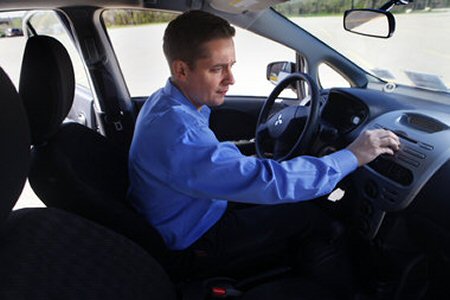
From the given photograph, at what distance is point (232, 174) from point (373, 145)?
54 centimetres

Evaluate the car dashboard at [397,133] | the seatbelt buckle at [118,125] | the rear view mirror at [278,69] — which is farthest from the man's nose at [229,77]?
the seatbelt buckle at [118,125]

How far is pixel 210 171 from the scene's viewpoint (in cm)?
115

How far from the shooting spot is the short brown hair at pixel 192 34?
4.28 feet

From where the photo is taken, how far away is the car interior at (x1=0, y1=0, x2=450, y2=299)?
0.85m

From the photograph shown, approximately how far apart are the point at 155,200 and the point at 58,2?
62.3 inches

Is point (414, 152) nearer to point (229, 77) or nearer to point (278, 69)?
point (229, 77)

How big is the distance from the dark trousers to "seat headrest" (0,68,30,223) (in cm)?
77

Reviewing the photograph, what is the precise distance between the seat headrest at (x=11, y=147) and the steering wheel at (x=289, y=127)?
110 cm

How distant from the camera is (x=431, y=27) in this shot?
447 centimetres

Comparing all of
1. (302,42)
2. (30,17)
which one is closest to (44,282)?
(302,42)

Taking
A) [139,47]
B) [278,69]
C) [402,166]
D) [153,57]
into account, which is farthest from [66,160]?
[139,47]

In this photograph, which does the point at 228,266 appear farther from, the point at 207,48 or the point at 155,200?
the point at 207,48

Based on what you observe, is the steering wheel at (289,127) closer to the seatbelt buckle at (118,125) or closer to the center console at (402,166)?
the center console at (402,166)

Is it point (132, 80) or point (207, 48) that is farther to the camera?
point (132, 80)
